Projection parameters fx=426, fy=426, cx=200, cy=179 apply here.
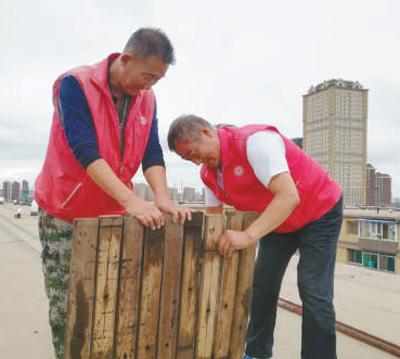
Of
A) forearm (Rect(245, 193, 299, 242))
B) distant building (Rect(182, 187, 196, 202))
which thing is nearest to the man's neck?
forearm (Rect(245, 193, 299, 242))

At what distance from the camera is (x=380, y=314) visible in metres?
4.03

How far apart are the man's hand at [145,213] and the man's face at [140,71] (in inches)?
24.1

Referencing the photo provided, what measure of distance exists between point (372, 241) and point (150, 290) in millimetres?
44529

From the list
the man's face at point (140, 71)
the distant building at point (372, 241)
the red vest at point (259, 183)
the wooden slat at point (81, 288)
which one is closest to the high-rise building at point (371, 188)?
the distant building at point (372, 241)

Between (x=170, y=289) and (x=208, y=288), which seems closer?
(x=170, y=289)

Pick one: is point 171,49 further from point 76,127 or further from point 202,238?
point 202,238

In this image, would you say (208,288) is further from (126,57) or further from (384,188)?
(384,188)

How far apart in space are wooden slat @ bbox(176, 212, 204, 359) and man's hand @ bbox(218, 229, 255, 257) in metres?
0.11

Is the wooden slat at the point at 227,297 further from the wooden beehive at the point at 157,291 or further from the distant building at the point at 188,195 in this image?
the distant building at the point at 188,195

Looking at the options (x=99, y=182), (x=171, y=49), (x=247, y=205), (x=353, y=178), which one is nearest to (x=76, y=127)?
(x=99, y=182)

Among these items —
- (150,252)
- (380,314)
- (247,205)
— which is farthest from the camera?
(380,314)

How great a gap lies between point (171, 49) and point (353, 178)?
9523 cm

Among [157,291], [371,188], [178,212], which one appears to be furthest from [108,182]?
[371,188]

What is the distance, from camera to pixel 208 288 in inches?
88.4
